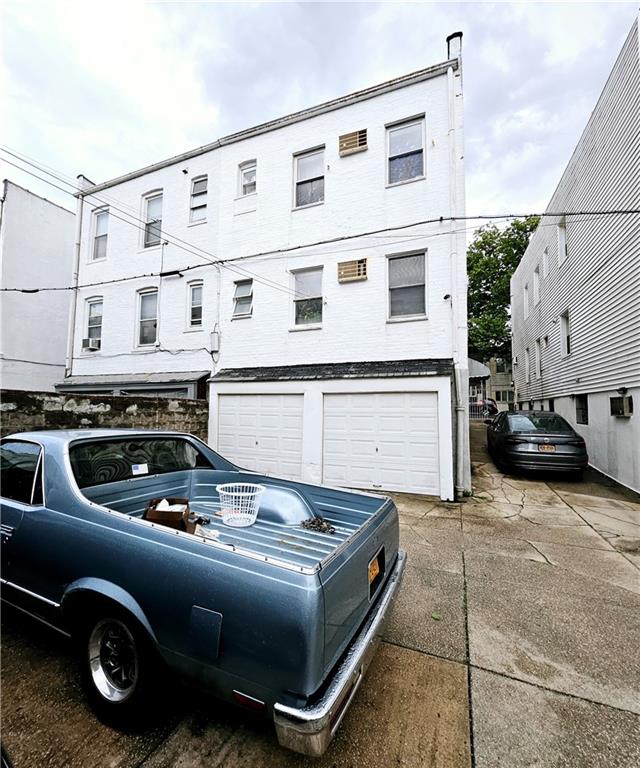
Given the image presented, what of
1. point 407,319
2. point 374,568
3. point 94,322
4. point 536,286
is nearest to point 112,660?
point 374,568

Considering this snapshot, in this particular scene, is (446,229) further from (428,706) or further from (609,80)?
(428,706)

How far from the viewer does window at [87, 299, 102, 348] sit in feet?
37.5

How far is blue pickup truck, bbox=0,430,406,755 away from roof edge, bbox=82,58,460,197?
30.9ft

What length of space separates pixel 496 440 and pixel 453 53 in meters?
8.93

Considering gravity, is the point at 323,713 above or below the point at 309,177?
below

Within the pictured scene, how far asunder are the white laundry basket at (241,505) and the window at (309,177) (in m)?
8.06

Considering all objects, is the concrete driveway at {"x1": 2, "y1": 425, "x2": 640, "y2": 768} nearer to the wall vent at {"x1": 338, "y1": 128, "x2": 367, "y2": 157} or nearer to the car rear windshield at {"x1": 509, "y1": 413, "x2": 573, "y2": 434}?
the car rear windshield at {"x1": 509, "y1": 413, "x2": 573, "y2": 434}

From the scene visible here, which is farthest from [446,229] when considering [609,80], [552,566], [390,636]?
[390,636]

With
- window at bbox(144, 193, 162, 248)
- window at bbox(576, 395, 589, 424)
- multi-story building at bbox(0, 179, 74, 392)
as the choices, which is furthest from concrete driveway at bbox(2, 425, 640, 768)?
multi-story building at bbox(0, 179, 74, 392)

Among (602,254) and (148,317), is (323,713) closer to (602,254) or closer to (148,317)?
(602,254)

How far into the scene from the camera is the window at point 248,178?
965 centimetres

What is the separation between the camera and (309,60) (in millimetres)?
6934

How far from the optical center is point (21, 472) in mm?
2500

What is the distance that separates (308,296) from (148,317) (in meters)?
5.44
